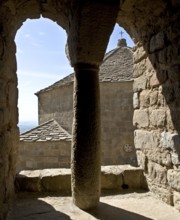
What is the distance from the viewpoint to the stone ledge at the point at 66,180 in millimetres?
3461

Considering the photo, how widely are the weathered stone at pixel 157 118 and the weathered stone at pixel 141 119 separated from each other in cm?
11

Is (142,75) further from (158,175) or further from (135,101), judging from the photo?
(158,175)

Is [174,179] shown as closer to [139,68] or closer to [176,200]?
[176,200]

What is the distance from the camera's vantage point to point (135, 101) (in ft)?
12.4

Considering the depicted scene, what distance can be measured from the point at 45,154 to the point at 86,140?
5.46 m

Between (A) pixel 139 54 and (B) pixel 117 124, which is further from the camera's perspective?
(B) pixel 117 124

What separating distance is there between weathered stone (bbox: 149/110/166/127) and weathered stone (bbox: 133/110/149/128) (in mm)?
115

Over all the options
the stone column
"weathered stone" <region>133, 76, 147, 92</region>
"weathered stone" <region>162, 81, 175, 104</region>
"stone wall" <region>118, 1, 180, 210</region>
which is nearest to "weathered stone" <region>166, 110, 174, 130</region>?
"stone wall" <region>118, 1, 180, 210</region>

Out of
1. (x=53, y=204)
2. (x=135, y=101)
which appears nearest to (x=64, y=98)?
(x=135, y=101)

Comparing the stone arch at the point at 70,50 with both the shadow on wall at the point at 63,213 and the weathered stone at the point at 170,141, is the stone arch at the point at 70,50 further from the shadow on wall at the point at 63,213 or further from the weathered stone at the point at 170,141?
the weathered stone at the point at 170,141

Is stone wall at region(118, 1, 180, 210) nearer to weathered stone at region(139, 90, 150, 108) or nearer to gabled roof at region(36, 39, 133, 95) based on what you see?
weathered stone at region(139, 90, 150, 108)

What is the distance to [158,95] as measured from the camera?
3.15 metres

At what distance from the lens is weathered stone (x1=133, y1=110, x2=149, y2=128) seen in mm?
3451

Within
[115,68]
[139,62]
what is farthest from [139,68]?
[115,68]
